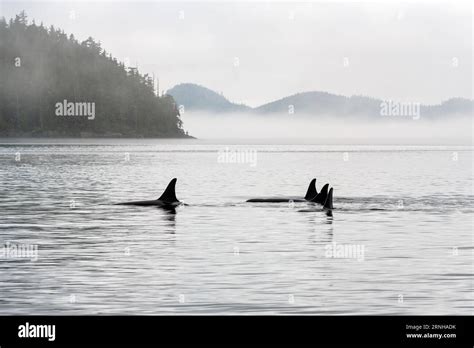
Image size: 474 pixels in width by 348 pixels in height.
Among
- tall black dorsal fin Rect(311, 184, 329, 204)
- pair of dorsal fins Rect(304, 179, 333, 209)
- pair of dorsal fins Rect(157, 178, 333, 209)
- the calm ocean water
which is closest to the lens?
the calm ocean water

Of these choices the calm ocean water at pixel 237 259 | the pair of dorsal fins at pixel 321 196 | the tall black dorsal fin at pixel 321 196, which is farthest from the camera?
the tall black dorsal fin at pixel 321 196

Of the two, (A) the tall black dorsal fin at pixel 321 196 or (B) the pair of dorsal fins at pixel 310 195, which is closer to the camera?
(A) the tall black dorsal fin at pixel 321 196

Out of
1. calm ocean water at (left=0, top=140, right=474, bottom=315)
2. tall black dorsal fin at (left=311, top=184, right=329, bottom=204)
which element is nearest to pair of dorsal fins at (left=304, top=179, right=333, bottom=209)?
tall black dorsal fin at (left=311, top=184, right=329, bottom=204)

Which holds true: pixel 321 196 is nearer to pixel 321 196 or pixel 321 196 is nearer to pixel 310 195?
pixel 321 196

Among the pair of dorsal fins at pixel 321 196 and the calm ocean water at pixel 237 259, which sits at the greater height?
the pair of dorsal fins at pixel 321 196

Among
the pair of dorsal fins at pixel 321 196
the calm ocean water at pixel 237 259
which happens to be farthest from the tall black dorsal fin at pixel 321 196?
the calm ocean water at pixel 237 259

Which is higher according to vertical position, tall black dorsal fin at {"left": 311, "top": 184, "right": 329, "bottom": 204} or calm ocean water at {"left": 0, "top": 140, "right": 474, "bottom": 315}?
tall black dorsal fin at {"left": 311, "top": 184, "right": 329, "bottom": 204}

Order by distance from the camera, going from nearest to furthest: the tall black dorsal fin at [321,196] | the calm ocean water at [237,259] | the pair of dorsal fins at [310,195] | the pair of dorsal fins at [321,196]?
the calm ocean water at [237,259] < the pair of dorsal fins at [321,196] < the tall black dorsal fin at [321,196] < the pair of dorsal fins at [310,195]

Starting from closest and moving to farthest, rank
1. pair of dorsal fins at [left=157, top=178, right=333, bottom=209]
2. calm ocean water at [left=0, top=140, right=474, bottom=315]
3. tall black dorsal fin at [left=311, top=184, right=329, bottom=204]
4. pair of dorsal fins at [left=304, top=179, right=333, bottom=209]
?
calm ocean water at [left=0, top=140, right=474, bottom=315], pair of dorsal fins at [left=304, top=179, right=333, bottom=209], tall black dorsal fin at [left=311, top=184, right=329, bottom=204], pair of dorsal fins at [left=157, top=178, right=333, bottom=209]

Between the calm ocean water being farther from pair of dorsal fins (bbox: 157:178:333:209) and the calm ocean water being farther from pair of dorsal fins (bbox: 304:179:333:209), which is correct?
pair of dorsal fins (bbox: 157:178:333:209)

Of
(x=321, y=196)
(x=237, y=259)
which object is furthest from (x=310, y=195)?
(x=237, y=259)

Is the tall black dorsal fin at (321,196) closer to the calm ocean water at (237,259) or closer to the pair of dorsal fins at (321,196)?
the pair of dorsal fins at (321,196)

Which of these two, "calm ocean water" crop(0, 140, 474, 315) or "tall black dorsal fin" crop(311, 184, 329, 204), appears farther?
"tall black dorsal fin" crop(311, 184, 329, 204)
